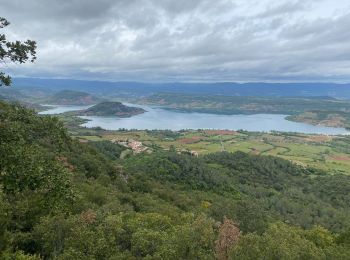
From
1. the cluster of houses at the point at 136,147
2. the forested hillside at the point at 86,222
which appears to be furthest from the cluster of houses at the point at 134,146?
the forested hillside at the point at 86,222

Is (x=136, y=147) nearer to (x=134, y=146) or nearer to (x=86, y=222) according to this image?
(x=134, y=146)

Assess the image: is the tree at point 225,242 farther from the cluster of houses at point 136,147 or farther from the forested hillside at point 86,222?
the cluster of houses at point 136,147

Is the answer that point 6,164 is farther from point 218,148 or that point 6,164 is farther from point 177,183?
point 218,148

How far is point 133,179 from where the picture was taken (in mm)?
84312

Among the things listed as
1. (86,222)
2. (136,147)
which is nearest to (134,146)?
(136,147)

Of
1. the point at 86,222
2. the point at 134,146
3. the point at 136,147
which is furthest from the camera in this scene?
the point at 134,146

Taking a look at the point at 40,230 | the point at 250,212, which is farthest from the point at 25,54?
the point at 250,212

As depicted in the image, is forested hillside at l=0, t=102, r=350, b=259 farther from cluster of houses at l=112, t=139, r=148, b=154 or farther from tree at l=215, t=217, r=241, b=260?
cluster of houses at l=112, t=139, r=148, b=154

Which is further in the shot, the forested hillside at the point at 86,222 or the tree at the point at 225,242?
the tree at the point at 225,242

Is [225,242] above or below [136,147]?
above

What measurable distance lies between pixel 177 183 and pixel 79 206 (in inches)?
2898

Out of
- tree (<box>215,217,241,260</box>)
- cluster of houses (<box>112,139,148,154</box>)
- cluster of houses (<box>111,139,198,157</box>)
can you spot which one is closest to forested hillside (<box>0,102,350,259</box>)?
tree (<box>215,217,241,260</box>)

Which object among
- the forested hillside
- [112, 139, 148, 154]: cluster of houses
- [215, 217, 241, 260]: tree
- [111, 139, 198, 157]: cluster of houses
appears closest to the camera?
the forested hillside

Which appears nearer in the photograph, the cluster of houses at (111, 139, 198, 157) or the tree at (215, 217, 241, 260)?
the tree at (215, 217, 241, 260)
